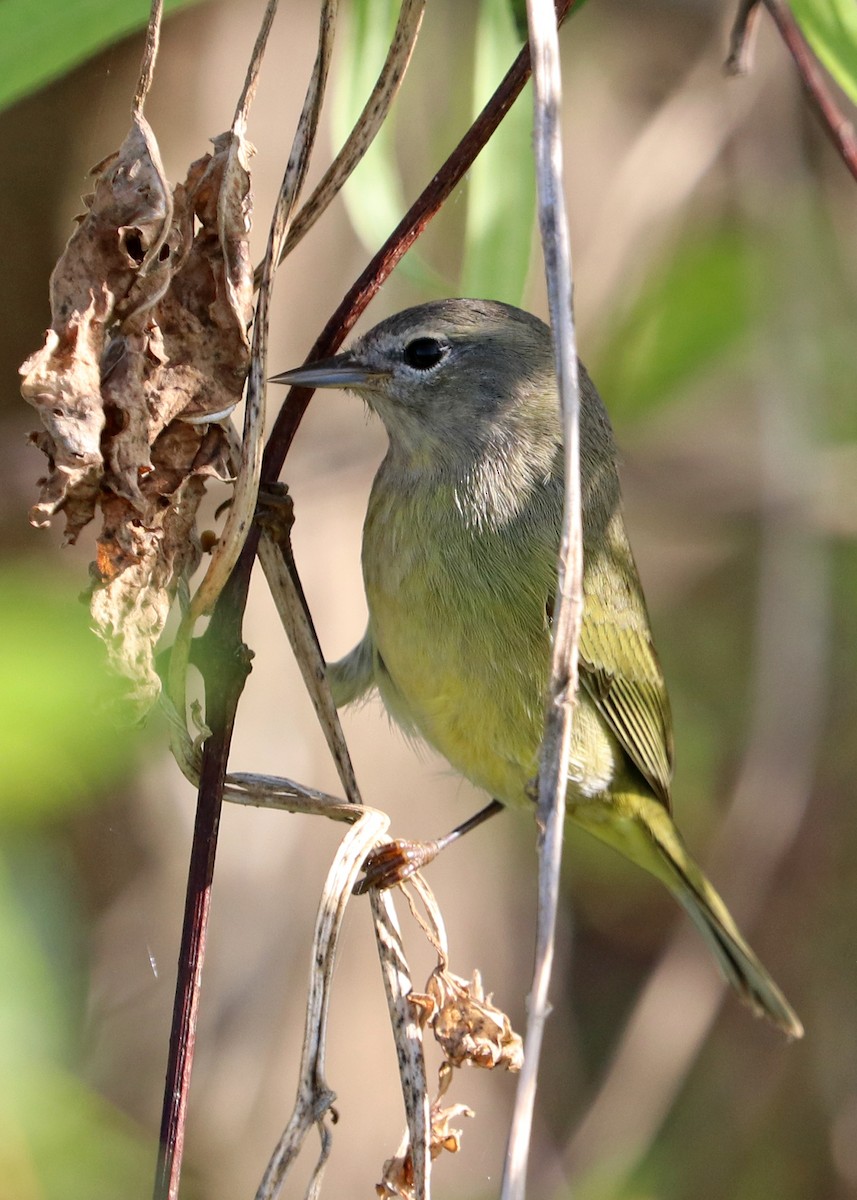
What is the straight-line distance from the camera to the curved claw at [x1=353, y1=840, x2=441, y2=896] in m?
1.82

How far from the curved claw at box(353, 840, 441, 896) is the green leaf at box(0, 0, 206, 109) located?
1.22 metres

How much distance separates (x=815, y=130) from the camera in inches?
168

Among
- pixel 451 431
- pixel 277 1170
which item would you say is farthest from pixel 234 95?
pixel 277 1170

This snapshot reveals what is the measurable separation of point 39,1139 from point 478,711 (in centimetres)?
127

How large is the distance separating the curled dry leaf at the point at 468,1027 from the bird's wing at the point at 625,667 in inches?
41.7

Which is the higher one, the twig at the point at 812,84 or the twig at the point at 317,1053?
the twig at the point at 812,84

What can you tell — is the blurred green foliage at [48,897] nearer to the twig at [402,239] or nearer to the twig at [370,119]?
the twig at [402,239]

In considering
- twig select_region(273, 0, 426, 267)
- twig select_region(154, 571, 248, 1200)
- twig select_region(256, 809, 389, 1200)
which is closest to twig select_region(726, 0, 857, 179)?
twig select_region(273, 0, 426, 267)

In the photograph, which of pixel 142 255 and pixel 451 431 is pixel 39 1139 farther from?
A: pixel 142 255

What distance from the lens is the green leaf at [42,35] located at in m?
1.83

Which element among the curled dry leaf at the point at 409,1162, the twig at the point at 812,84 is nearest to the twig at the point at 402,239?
the twig at the point at 812,84

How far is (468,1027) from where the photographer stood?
1.58m

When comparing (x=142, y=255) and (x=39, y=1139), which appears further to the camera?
(x=39, y=1139)

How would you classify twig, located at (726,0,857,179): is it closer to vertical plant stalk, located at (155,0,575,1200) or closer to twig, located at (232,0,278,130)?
vertical plant stalk, located at (155,0,575,1200)
